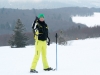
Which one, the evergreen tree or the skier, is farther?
the evergreen tree

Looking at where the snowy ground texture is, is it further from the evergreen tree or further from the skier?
the evergreen tree

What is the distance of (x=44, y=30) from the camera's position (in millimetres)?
7562

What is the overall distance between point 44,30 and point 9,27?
13495cm

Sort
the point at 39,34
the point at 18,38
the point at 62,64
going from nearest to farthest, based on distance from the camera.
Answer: the point at 39,34 < the point at 62,64 < the point at 18,38

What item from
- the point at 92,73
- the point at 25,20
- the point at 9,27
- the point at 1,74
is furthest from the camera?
the point at 25,20

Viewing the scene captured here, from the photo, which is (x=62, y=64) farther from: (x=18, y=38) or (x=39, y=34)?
(x=18, y=38)

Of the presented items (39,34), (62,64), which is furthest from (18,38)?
(39,34)

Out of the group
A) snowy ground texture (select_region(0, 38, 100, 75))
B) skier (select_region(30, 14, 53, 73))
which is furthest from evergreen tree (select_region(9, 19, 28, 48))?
skier (select_region(30, 14, 53, 73))

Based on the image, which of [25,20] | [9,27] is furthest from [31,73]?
[25,20]

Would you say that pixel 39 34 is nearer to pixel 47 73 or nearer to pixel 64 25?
pixel 47 73

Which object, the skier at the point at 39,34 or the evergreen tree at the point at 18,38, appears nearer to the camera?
the skier at the point at 39,34

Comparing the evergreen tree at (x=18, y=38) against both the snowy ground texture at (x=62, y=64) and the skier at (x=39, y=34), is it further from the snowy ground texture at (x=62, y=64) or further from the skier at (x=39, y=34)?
the skier at (x=39, y=34)

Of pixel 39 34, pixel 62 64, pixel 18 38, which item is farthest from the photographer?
pixel 18 38

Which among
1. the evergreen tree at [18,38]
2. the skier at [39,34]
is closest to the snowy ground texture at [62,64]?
the skier at [39,34]
